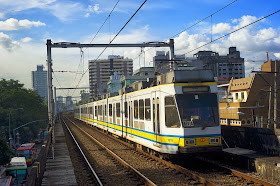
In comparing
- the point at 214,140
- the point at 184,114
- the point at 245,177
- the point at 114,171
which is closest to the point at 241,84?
the point at 214,140

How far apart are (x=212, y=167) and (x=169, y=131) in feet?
7.44

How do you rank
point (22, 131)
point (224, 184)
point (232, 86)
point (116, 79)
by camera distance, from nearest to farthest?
point (224, 184) → point (232, 86) → point (22, 131) → point (116, 79)

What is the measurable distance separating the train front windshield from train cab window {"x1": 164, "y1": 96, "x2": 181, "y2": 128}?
0.21 meters

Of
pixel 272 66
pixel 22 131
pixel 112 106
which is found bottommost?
pixel 22 131

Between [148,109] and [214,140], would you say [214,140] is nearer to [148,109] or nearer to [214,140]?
[214,140]

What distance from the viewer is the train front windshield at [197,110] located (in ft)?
41.2

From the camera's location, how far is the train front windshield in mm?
12555

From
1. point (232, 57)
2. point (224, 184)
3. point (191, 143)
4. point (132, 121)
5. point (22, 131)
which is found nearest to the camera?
point (224, 184)

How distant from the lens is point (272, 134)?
13.2 metres

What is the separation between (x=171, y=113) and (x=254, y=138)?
4.37 m

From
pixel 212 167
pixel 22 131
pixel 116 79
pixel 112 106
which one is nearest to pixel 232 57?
pixel 116 79

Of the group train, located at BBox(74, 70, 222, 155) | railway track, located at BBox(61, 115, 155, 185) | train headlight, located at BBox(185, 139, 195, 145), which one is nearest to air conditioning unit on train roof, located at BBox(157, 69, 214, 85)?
train, located at BBox(74, 70, 222, 155)

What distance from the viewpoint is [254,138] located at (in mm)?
14578

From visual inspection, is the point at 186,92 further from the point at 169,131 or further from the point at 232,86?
the point at 232,86
